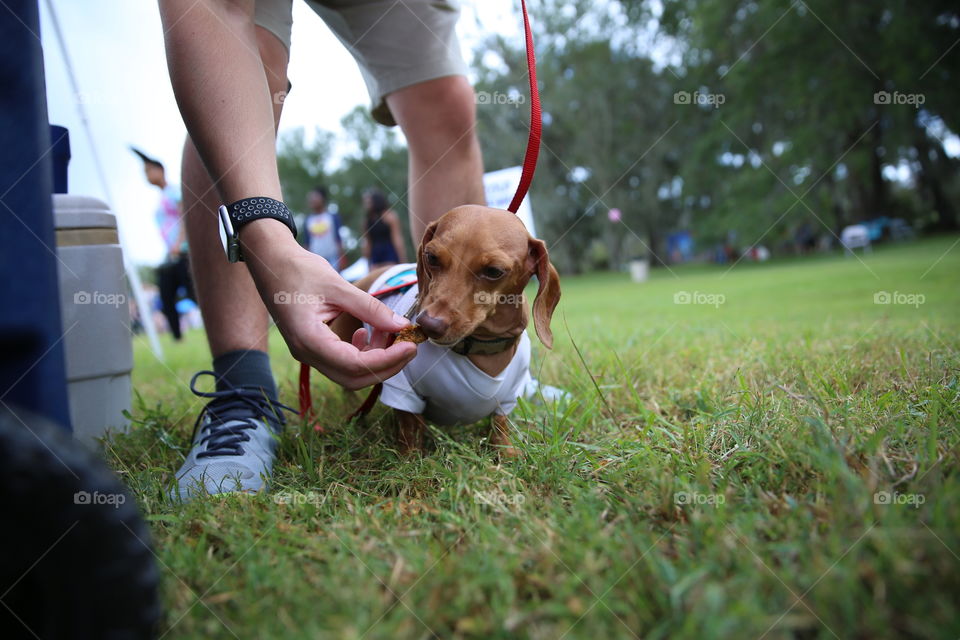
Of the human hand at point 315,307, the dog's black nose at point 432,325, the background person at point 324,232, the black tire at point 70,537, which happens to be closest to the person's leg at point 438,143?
the dog's black nose at point 432,325

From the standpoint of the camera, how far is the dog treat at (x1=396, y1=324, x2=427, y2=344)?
4.87 feet

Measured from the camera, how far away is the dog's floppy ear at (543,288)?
71.1 inches

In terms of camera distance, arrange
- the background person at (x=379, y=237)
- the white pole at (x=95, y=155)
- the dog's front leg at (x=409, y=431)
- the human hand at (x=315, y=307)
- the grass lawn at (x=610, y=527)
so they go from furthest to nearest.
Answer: the background person at (x=379, y=237), the white pole at (x=95, y=155), the dog's front leg at (x=409, y=431), the human hand at (x=315, y=307), the grass lawn at (x=610, y=527)

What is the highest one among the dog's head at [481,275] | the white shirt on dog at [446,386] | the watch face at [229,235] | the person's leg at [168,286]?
the watch face at [229,235]

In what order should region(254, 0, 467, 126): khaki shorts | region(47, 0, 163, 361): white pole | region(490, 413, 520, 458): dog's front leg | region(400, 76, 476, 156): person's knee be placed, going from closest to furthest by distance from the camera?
region(490, 413, 520, 458): dog's front leg → region(254, 0, 467, 126): khaki shorts → region(400, 76, 476, 156): person's knee → region(47, 0, 163, 361): white pole

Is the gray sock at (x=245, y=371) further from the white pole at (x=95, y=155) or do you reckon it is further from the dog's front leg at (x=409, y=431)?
the white pole at (x=95, y=155)

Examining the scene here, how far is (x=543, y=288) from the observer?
1830mm

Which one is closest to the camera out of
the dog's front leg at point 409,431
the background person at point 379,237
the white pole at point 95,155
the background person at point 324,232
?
the dog's front leg at point 409,431

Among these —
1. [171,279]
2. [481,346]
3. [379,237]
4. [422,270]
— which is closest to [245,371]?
[422,270]

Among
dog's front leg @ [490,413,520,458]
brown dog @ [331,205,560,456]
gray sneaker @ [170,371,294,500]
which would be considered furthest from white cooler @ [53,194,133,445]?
dog's front leg @ [490,413,520,458]

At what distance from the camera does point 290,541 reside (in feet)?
3.60

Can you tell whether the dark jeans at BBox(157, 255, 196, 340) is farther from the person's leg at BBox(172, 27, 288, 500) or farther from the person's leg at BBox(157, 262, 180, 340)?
the person's leg at BBox(172, 27, 288, 500)

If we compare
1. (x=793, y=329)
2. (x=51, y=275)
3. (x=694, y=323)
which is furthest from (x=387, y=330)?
(x=694, y=323)

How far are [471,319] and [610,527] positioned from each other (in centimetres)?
78
